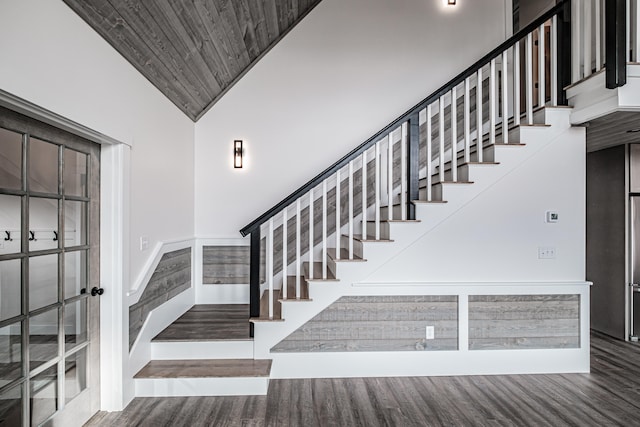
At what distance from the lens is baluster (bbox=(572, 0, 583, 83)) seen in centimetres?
302

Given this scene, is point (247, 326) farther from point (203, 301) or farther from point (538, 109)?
point (538, 109)

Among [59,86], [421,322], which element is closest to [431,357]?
[421,322]

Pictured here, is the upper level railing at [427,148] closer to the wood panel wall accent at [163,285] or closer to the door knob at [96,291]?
the wood panel wall accent at [163,285]

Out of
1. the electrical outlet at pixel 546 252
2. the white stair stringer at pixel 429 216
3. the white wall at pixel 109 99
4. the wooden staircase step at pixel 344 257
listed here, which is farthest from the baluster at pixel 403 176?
the white wall at pixel 109 99

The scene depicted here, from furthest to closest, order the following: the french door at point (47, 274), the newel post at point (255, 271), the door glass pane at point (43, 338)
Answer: the newel post at point (255, 271) < the door glass pane at point (43, 338) < the french door at point (47, 274)

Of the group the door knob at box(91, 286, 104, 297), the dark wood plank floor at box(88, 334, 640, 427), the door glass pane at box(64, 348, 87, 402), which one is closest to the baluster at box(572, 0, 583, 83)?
the dark wood plank floor at box(88, 334, 640, 427)

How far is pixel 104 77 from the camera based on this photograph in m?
2.30

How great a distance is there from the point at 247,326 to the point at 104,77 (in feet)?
7.53

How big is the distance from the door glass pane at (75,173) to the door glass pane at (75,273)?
401 millimetres

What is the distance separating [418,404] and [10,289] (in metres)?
2.62

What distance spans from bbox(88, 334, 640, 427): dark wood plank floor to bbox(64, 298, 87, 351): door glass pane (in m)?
0.59

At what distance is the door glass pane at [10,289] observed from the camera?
68.4 inches

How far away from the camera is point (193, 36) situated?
290 cm

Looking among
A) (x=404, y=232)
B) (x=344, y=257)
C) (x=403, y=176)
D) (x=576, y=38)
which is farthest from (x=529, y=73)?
(x=344, y=257)
